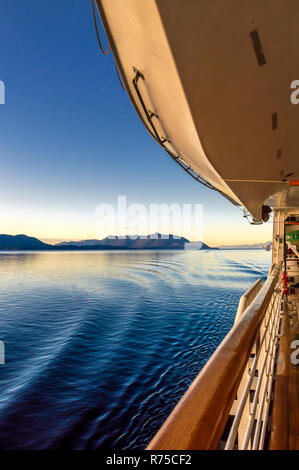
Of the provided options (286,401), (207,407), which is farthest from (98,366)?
(207,407)

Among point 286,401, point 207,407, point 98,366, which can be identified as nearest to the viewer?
point 207,407

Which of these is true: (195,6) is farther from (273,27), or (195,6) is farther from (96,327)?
(96,327)

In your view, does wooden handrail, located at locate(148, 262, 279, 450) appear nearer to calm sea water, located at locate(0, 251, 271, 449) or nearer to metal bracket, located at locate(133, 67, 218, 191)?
metal bracket, located at locate(133, 67, 218, 191)

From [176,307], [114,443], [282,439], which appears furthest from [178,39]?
[176,307]

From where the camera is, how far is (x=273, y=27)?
1.96 metres

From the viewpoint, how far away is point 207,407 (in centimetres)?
60

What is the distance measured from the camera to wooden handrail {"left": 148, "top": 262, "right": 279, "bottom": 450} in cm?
51

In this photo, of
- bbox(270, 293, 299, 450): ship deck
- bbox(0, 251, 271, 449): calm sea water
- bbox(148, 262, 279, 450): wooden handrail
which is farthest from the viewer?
bbox(0, 251, 271, 449): calm sea water

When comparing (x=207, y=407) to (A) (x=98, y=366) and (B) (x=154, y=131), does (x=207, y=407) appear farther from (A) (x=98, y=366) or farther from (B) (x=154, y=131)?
(A) (x=98, y=366)


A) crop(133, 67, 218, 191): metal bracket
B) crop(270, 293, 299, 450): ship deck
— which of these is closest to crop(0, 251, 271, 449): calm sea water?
crop(270, 293, 299, 450): ship deck

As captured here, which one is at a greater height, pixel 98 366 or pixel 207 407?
pixel 207 407

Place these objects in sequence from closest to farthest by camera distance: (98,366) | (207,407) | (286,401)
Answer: (207,407)
(286,401)
(98,366)

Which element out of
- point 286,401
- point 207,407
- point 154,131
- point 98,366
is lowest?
point 98,366
